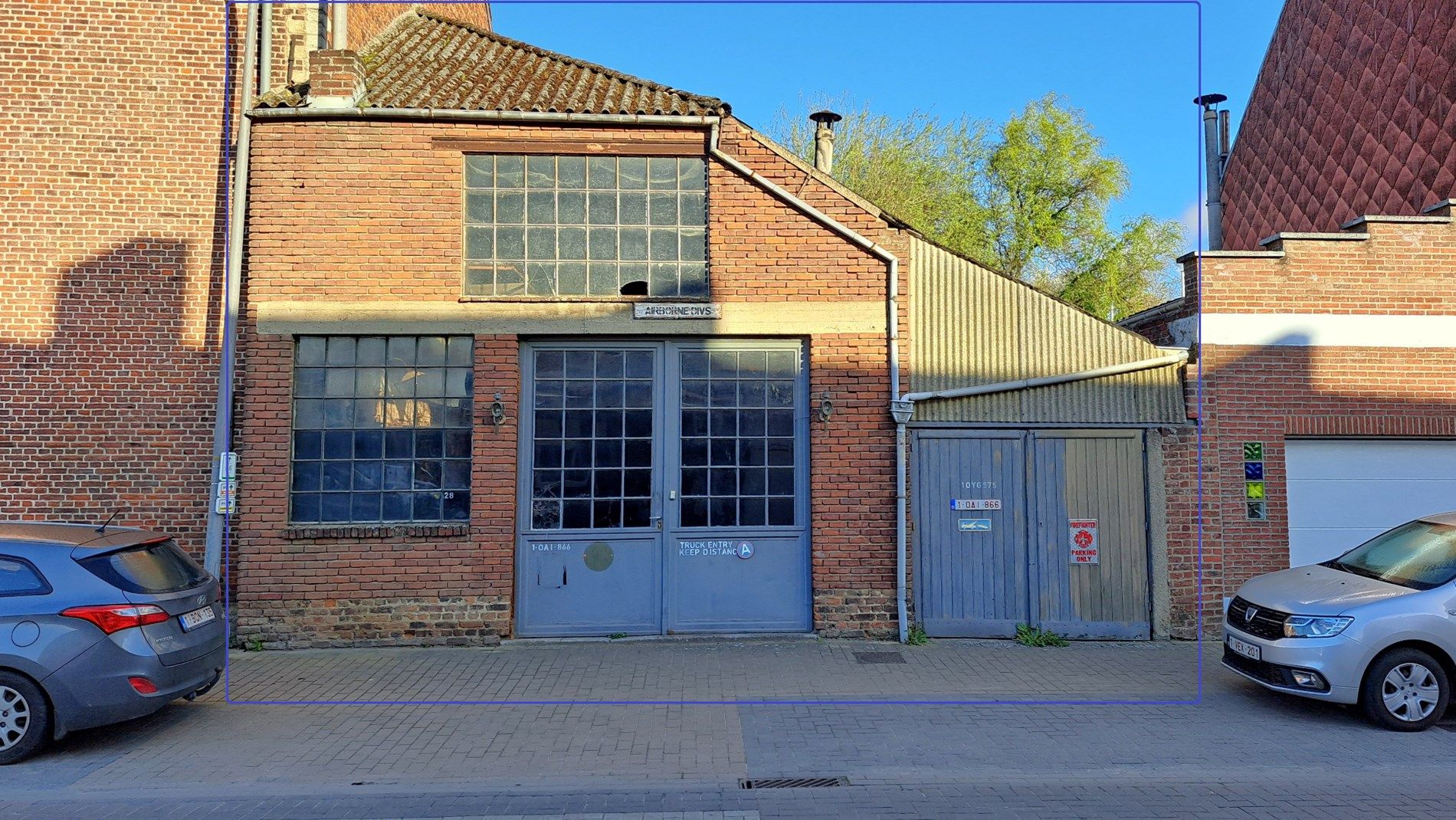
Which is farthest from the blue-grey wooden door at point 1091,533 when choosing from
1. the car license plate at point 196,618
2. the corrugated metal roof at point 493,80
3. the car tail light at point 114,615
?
the car tail light at point 114,615

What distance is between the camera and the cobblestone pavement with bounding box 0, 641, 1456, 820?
5684 millimetres

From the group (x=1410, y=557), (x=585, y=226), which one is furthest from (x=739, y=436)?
(x=1410, y=557)

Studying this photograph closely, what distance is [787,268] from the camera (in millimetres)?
10047

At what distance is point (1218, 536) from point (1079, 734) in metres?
4.07

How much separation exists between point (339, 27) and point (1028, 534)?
9396mm

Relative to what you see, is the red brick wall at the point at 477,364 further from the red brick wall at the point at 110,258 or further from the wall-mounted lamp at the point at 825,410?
the red brick wall at the point at 110,258

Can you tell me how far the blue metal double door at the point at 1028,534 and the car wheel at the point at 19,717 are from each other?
7.38 m

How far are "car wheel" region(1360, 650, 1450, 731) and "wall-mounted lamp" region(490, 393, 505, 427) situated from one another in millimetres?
7711

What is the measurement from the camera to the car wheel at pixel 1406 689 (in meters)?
7.19

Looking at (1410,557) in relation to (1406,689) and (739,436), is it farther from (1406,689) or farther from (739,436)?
(739,436)

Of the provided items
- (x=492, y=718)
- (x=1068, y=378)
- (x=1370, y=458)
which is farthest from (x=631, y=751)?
(x=1370, y=458)

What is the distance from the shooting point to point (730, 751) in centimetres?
661

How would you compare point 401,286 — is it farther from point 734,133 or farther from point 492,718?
point 492,718

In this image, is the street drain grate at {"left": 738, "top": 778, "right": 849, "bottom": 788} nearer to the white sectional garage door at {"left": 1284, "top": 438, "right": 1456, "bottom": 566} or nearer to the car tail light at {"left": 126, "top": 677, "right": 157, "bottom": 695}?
the car tail light at {"left": 126, "top": 677, "right": 157, "bottom": 695}
